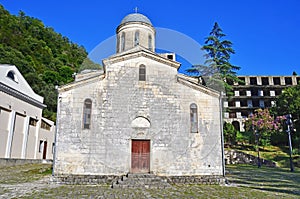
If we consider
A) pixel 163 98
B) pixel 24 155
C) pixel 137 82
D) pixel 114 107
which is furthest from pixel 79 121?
pixel 24 155

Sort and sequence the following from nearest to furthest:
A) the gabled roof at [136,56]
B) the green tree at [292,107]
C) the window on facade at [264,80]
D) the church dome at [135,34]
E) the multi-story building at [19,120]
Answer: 1. the gabled roof at [136,56]
2. the church dome at [135,34]
3. the multi-story building at [19,120]
4. the green tree at [292,107]
5. the window on facade at [264,80]

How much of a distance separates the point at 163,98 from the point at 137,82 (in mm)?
1749

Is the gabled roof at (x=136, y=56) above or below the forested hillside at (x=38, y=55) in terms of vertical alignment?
below

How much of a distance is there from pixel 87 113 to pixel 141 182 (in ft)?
15.1

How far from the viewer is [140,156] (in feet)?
45.6

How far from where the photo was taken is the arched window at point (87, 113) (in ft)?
44.9

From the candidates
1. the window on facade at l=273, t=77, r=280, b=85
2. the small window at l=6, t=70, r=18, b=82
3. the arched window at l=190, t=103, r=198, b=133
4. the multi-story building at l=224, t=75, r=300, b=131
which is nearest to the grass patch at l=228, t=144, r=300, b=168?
the multi-story building at l=224, t=75, r=300, b=131

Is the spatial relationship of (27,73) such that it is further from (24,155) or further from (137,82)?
(137,82)

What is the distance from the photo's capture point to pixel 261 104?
2074 inches

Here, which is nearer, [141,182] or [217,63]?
[141,182]

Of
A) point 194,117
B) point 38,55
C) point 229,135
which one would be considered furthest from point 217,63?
point 38,55

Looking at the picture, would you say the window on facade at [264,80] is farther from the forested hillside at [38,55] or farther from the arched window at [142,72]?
the arched window at [142,72]

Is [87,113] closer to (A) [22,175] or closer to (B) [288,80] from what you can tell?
(A) [22,175]

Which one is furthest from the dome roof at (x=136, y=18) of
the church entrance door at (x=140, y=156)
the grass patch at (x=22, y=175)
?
the grass patch at (x=22, y=175)
